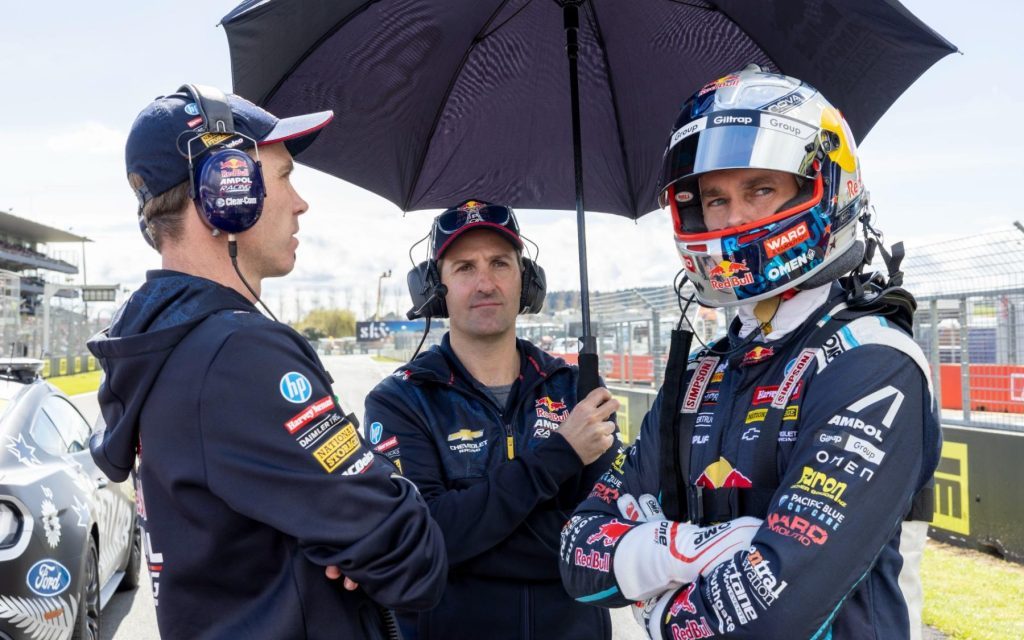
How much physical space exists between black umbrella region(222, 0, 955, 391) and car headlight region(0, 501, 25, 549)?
6.93 ft

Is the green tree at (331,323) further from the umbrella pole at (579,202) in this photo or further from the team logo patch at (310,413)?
the team logo patch at (310,413)

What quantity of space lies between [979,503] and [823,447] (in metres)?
6.36

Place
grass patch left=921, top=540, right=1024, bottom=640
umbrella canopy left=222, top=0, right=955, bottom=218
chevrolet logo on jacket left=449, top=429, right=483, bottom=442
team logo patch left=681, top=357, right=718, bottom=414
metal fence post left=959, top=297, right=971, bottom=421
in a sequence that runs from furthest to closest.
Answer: metal fence post left=959, top=297, right=971, bottom=421 < grass patch left=921, top=540, right=1024, bottom=640 < chevrolet logo on jacket left=449, top=429, right=483, bottom=442 < umbrella canopy left=222, top=0, right=955, bottom=218 < team logo patch left=681, top=357, right=718, bottom=414

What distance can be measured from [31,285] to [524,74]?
75662 mm

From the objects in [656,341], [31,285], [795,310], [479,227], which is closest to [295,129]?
[479,227]

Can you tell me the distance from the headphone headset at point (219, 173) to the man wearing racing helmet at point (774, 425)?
3.41 feet

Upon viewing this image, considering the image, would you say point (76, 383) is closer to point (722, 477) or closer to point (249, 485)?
point (249, 485)

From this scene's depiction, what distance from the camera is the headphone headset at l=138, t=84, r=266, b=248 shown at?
1.81 meters

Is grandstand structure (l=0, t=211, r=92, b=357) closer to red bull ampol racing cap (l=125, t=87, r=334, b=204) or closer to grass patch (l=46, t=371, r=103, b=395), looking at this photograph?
grass patch (l=46, t=371, r=103, b=395)

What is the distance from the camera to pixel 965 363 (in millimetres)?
7328

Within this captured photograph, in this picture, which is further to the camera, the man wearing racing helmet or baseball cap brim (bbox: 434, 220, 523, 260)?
baseball cap brim (bbox: 434, 220, 523, 260)

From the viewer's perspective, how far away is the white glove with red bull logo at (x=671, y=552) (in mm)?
1640

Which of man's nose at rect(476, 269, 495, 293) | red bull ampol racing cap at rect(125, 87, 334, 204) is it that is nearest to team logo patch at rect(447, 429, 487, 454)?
man's nose at rect(476, 269, 495, 293)

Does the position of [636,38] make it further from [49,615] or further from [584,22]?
[49,615]
